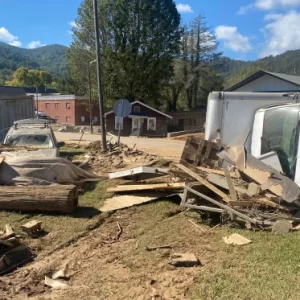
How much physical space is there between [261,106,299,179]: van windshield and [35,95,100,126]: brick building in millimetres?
42326

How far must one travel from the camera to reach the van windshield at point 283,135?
287 inches

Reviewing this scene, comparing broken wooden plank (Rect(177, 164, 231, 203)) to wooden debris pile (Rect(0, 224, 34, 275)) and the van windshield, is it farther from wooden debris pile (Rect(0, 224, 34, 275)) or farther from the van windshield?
wooden debris pile (Rect(0, 224, 34, 275))

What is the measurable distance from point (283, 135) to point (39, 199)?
5.08m

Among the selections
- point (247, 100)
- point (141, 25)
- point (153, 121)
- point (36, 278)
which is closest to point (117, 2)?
point (141, 25)

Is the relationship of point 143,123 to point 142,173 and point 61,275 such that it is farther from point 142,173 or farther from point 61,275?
point 61,275

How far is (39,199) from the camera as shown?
726 centimetres

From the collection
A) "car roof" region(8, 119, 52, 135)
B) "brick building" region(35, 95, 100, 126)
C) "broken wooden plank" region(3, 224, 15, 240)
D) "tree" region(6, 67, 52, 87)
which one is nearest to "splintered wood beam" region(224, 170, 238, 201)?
"broken wooden plank" region(3, 224, 15, 240)

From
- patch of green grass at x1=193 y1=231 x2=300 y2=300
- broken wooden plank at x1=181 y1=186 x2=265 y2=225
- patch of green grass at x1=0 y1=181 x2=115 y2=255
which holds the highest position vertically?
broken wooden plank at x1=181 y1=186 x2=265 y2=225

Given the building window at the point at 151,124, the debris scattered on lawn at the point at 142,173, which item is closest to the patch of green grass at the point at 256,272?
the debris scattered on lawn at the point at 142,173

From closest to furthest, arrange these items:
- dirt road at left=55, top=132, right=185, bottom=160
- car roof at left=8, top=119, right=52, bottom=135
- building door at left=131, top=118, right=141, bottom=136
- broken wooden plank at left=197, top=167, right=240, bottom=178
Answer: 1. broken wooden plank at left=197, top=167, right=240, bottom=178
2. car roof at left=8, top=119, right=52, bottom=135
3. dirt road at left=55, top=132, right=185, bottom=160
4. building door at left=131, top=118, right=141, bottom=136

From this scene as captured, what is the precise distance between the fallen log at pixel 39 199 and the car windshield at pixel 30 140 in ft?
16.5

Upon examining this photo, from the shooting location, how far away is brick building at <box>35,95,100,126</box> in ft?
171

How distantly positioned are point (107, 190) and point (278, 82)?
19.1 m

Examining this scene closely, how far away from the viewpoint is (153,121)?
42375 mm
